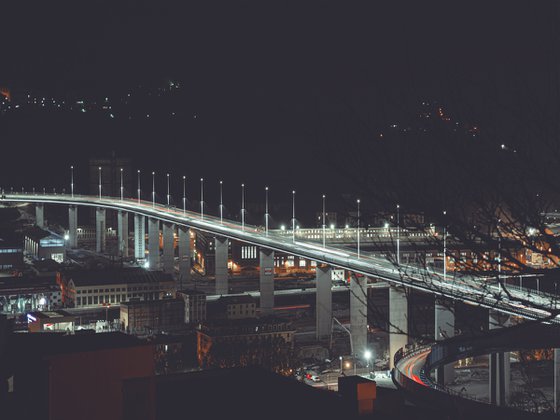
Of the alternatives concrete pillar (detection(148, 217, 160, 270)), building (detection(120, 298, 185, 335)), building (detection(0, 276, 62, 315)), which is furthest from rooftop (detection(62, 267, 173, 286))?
concrete pillar (detection(148, 217, 160, 270))

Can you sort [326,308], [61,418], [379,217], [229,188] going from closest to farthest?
[379,217]
[61,418]
[326,308]
[229,188]

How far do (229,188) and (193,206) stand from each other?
7.79 m

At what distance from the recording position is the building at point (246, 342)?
24359 mm

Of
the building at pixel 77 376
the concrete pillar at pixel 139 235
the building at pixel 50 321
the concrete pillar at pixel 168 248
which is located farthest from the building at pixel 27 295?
the building at pixel 77 376

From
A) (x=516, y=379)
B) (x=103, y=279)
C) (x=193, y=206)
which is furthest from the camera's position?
(x=193, y=206)

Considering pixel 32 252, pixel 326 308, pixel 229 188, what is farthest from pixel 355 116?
pixel 229 188

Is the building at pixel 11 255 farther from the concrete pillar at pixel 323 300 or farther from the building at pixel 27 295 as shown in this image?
the concrete pillar at pixel 323 300

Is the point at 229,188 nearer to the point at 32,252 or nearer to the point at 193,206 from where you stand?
the point at 193,206

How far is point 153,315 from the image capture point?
102ft

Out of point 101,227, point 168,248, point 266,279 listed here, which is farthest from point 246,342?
point 101,227

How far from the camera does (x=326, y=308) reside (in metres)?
27.1

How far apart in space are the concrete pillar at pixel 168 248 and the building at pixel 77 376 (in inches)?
1415

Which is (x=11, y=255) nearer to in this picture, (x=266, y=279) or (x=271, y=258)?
(x=266, y=279)

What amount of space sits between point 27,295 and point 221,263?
7352 mm
